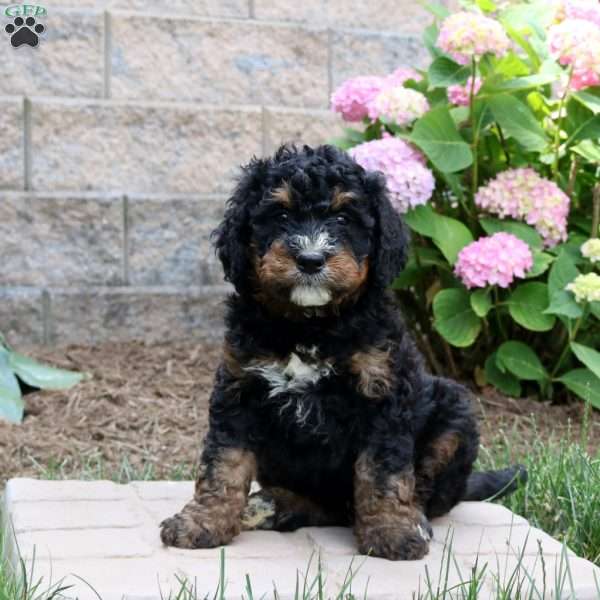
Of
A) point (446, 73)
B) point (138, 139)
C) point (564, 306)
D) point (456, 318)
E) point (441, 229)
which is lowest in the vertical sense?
Result: point (456, 318)

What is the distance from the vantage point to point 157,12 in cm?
685

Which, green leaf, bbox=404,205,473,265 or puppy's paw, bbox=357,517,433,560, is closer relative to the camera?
puppy's paw, bbox=357,517,433,560

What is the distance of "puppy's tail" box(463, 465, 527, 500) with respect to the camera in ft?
14.6

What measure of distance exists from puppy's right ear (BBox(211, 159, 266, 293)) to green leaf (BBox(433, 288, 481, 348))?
7.27 ft

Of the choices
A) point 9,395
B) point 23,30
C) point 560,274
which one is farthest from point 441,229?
point 23,30

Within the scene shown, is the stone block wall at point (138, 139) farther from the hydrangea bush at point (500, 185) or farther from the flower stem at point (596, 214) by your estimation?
the flower stem at point (596, 214)

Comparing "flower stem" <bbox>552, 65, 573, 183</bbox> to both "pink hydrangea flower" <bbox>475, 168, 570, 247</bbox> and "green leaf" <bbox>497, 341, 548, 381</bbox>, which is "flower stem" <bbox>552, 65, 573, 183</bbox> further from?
"green leaf" <bbox>497, 341, 548, 381</bbox>

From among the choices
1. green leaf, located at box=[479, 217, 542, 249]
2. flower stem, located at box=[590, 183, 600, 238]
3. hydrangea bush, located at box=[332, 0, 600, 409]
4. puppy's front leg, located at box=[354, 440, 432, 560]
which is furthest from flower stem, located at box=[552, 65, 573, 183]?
puppy's front leg, located at box=[354, 440, 432, 560]

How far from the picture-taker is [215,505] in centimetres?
374

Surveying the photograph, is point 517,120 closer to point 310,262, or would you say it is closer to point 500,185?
point 500,185

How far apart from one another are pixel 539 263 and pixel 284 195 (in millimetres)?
2530

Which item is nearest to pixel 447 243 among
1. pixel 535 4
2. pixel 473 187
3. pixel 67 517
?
pixel 473 187

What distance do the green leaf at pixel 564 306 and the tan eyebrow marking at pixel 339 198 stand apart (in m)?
2.21

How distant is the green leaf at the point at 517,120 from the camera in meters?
5.75
